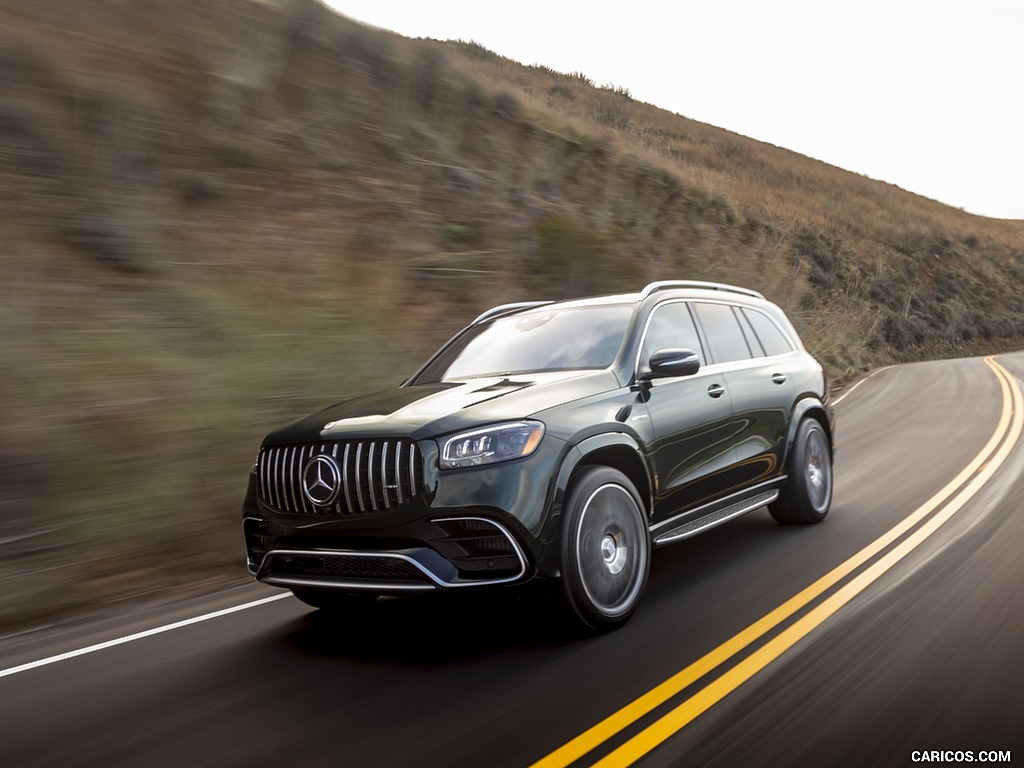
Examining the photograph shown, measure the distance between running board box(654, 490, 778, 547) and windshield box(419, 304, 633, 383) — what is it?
1035mm

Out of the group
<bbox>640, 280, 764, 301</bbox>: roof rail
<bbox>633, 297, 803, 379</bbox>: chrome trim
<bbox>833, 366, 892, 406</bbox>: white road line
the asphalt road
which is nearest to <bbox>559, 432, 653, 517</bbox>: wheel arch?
<bbox>633, 297, 803, 379</bbox>: chrome trim

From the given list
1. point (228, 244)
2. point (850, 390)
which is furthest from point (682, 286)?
point (850, 390)

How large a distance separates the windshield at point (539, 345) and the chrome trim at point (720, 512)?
1.00 m

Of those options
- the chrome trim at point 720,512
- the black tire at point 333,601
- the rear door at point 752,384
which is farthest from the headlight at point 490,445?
the rear door at point 752,384

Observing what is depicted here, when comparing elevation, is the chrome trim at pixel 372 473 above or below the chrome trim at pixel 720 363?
below

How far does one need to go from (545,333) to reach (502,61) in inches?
1973

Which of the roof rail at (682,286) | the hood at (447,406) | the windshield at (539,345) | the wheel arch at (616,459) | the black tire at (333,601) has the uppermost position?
the roof rail at (682,286)

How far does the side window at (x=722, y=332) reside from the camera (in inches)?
257

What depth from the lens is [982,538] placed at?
6367mm

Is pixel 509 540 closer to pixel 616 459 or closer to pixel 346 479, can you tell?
pixel 346 479

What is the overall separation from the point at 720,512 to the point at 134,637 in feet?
11.6

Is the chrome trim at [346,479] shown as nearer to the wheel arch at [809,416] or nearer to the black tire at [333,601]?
the black tire at [333,601]

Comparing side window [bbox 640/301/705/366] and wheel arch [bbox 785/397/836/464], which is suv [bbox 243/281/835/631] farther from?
wheel arch [bbox 785/397/836/464]

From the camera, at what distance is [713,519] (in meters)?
5.86
